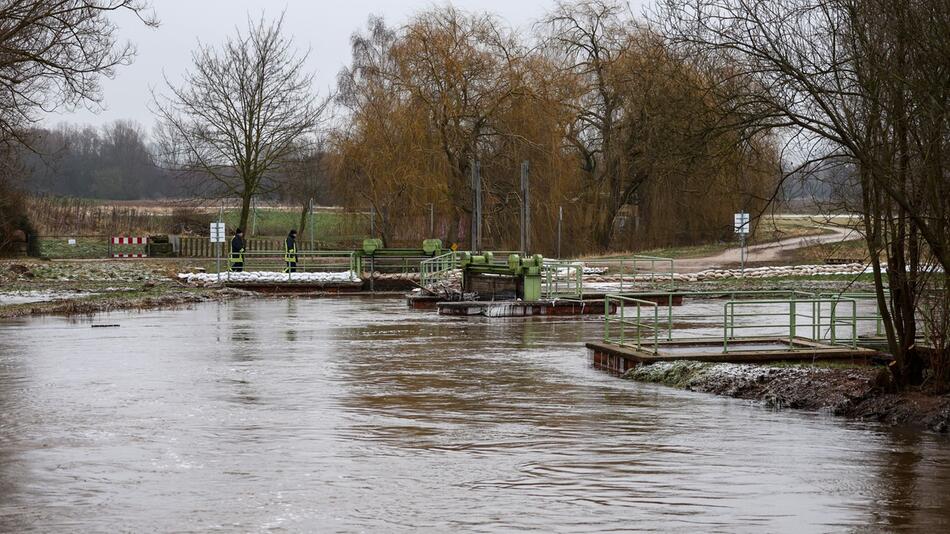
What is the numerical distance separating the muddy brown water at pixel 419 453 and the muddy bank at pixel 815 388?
413mm

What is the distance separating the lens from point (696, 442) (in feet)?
40.3

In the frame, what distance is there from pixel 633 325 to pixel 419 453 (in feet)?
27.1

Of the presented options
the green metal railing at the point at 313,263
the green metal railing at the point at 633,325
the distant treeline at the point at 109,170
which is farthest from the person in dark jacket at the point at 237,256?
the distant treeline at the point at 109,170

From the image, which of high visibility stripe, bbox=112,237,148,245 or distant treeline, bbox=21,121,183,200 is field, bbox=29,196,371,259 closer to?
high visibility stripe, bbox=112,237,148,245

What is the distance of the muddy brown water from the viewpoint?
9070mm

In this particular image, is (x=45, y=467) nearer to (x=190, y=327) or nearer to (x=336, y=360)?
(x=336, y=360)

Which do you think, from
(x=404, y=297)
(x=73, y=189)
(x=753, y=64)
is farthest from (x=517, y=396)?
(x=73, y=189)

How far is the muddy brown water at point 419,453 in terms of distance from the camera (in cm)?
907

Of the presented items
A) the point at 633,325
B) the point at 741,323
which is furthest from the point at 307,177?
the point at 633,325

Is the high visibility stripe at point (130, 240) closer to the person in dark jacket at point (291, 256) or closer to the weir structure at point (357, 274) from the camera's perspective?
the weir structure at point (357, 274)

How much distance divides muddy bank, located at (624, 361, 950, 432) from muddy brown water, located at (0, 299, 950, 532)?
1.35 ft

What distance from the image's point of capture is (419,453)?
1165 cm

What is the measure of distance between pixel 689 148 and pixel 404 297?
80.1 feet

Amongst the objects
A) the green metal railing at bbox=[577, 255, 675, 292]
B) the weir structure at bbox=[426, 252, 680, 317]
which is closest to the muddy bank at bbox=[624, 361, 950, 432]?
the weir structure at bbox=[426, 252, 680, 317]
